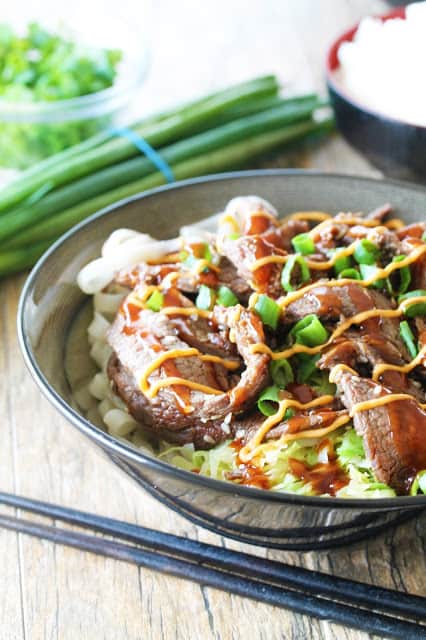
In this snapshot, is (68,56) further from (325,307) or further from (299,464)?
(299,464)

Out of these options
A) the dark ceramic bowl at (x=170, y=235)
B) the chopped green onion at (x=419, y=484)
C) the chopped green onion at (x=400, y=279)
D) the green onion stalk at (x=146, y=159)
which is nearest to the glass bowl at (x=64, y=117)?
the green onion stalk at (x=146, y=159)

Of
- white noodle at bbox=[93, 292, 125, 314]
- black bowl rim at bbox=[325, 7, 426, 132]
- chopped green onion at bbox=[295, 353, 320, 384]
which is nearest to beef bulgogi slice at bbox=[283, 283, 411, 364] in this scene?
chopped green onion at bbox=[295, 353, 320, 384]

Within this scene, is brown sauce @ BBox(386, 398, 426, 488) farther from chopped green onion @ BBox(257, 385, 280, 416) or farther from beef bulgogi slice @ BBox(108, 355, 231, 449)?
beef bulgogi slice @ BBox(108, 355, 231, 449)

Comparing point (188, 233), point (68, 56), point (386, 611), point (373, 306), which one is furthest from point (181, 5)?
point (386, 611)

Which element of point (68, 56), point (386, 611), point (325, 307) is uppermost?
point (68, 56)

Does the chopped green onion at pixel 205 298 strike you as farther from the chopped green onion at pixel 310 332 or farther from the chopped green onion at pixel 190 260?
the chopped green onion at pixel 310 332
